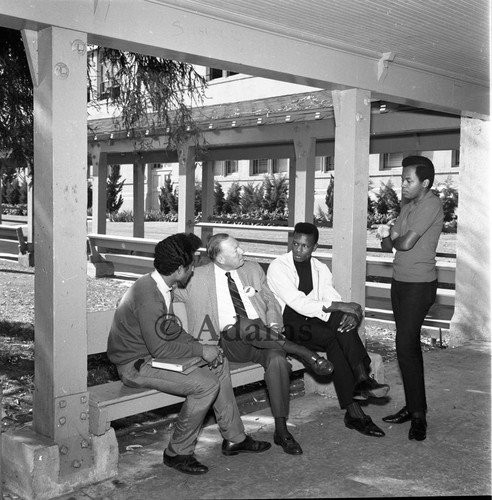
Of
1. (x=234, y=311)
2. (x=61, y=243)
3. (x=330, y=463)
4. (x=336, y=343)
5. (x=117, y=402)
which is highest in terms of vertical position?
(x=61, y=243)

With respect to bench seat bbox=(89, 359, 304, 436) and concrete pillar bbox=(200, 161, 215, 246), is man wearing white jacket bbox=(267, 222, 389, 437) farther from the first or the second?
concrete pillar bbox=(200, 161, 215, 246)

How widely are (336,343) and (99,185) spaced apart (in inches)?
484

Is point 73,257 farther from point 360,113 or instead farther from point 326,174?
point 326,174

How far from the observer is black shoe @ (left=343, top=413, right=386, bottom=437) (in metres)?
4.93

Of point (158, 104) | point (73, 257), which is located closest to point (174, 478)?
point (73, 257)

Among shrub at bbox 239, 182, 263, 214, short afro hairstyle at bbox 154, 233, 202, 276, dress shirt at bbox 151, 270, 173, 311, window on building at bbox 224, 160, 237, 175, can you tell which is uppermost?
window on building at bbox 224, 160, 237, 175

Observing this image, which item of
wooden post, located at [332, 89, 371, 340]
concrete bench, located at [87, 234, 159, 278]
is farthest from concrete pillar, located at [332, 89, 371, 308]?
concrete bench, located at [87, 234, 159, 278]

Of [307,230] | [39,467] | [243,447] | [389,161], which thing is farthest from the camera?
[389,161]

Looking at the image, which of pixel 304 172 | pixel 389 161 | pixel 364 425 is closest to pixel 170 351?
pixel 364 425

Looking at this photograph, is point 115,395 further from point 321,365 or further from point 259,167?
point 259,167

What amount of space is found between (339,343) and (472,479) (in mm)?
1393

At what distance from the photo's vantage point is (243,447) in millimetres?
4562

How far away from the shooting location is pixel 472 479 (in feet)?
13.9

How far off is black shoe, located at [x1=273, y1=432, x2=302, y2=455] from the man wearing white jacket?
0.58 m
